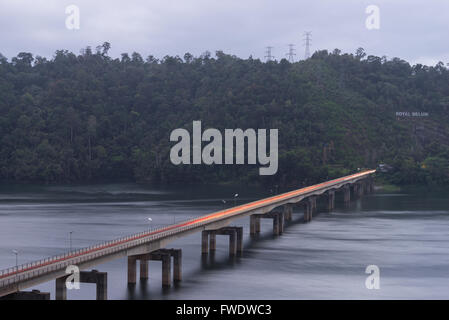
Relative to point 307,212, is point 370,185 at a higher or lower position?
higher

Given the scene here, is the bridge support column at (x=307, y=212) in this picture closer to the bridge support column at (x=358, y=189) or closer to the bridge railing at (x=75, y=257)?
the bridge railing at (x=75, y=257)

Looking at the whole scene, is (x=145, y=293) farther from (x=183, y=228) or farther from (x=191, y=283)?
(x=183, y=228)

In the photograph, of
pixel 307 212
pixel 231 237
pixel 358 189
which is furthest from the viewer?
pixel 358 189

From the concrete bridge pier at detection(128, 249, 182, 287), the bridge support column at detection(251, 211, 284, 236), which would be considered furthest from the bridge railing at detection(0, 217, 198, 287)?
the bridge support column at detection(251, 211, 284, 236)

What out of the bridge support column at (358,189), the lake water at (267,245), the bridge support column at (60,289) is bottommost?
the lake water at (267,245)

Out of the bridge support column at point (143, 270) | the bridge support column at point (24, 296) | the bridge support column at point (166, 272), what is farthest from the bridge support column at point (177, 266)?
the bridge support column at point (24, 296)

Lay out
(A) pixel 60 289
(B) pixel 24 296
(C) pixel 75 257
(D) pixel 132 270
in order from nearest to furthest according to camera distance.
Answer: (B) pixel 24 296 → (A) pixel 60 289 → (C) pixel 75 257 → (D) pixel 132 270

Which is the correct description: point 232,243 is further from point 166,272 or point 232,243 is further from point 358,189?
point 358,189

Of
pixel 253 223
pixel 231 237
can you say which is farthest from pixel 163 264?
pixel 253 223

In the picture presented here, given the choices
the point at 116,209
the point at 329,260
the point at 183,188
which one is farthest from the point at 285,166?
the point at 329,260
